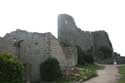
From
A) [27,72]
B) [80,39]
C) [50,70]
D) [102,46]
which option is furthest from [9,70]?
[102,46]

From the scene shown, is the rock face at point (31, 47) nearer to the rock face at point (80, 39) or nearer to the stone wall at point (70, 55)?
the stone wall at point (70, 55)

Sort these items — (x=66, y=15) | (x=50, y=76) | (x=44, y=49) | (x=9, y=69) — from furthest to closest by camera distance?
(x=66, y=15) → (x=44, y=49) → (x=50, y=76) → (x=9, y=69)

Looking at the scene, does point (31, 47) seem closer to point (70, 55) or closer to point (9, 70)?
point (70, 55)

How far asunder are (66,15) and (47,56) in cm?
2000

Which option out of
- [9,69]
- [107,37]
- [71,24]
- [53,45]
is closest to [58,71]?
[53,45]

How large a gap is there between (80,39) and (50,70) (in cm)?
2176

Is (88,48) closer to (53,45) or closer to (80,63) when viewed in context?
(80,63)

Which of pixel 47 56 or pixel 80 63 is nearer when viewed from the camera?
pixel 47 56

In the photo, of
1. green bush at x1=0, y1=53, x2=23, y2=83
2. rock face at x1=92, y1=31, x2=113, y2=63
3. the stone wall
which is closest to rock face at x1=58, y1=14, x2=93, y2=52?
rock face at x1=92, y1=31, x2=113, y2=63

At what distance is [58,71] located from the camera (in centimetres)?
2450

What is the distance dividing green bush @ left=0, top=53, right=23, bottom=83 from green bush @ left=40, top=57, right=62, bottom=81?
4718 millimetres

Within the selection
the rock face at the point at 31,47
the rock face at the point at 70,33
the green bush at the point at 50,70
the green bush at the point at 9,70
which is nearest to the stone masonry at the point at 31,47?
the rock face at the point at 31,47

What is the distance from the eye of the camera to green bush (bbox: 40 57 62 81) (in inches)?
941

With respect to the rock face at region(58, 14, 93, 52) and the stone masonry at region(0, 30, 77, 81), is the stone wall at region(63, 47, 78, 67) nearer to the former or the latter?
the stone masonry at region(0, 30, 77, 81)
